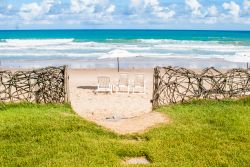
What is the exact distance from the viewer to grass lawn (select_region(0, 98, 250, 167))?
28.7 ft

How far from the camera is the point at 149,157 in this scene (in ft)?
29.5

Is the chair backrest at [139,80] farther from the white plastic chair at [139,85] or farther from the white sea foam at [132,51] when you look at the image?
the white sea foam at [132,51]

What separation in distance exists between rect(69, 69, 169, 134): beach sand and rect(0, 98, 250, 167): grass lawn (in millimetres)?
608

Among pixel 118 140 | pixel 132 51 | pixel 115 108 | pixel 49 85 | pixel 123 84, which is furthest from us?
pixel 132 51

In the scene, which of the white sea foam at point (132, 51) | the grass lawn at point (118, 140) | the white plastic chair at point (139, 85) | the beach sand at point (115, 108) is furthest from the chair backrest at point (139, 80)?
the white sea foam at point (132, 51)

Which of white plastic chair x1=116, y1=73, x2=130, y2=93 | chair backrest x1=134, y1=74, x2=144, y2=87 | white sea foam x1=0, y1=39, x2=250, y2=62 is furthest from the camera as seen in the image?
white sea foam x1=0, y1=39, x2=250, y2=62

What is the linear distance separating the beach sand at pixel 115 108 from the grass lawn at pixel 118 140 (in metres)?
0.61

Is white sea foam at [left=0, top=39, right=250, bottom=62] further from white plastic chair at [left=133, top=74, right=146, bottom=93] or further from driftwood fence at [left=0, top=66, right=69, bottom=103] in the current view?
driftwood fence at [left=0, top=66, right=69, bottom=103]

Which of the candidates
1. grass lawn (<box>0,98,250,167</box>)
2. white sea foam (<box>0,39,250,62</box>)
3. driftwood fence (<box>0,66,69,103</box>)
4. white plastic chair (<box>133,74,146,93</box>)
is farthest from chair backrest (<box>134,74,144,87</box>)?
white sea foam (<box>0,39,250,62</box>)

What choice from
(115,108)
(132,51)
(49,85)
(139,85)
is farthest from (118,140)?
(132,51)

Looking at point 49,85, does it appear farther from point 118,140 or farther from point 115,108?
point 115,108

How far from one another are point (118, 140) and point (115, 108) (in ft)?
25.4

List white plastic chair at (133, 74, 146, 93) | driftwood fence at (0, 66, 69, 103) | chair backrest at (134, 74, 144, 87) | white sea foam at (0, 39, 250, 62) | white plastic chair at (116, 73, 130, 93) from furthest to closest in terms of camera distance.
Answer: white sea foam at (0, 39, 250, 62) → chair backrest at (134, 74, 144, 87) → white plastic chair at (116, 73, 130, 93) → white plastic chair at (133, 74, 146, 93) → driftwood fence at (0, 66, 69, 103)

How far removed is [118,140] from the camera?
10.0 m
